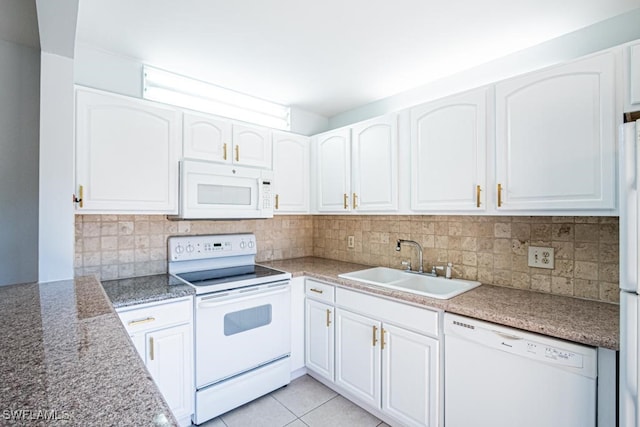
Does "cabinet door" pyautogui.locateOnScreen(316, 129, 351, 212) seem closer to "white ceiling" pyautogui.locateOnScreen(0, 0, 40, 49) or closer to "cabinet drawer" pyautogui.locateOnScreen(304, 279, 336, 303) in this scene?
"cabinet drawer" pyautogui.locateOnScreen(304, 279, 336, 303)

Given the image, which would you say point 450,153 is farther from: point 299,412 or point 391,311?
point 299,412

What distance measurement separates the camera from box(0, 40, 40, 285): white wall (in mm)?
1757

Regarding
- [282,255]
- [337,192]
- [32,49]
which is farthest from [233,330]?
[32,49]

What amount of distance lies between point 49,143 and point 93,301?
2.71ft

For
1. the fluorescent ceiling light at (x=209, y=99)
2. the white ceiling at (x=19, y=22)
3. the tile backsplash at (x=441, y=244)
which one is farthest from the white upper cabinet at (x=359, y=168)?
the white ceiling at (x=19, y=22)

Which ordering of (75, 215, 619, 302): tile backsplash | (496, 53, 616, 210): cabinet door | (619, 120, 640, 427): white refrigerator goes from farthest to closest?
(75, 215, 619, 302): tile backsplash < (496, 53, 616, 210): cabinet door < (619, 120, 640, 427): white refrigerator

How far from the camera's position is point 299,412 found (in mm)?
2076

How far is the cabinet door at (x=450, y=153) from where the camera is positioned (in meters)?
1.79

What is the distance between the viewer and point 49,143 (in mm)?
1436

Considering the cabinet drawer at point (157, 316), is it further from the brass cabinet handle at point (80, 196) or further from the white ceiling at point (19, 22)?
the white ceiling at point (19, 22)

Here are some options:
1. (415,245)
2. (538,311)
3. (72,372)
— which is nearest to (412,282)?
(415,245)

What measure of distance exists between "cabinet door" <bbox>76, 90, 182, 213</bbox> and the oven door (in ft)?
2.47

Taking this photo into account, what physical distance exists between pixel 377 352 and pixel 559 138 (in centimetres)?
156

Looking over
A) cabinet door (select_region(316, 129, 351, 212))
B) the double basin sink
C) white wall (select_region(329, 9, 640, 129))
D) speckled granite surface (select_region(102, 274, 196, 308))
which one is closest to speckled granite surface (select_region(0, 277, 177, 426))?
speckled granite surface (select_region(102, 274, 196, 308))
